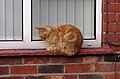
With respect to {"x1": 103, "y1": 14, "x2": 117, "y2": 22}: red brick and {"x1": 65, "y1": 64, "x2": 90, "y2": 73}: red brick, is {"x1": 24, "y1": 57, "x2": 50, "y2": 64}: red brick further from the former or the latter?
{"x1": 103, "y1": 14, "x2": 117, "y2": 22}: red brick

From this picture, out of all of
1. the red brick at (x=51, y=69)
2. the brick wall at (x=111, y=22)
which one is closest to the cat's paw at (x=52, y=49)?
the red brick at (x=51, y=69)

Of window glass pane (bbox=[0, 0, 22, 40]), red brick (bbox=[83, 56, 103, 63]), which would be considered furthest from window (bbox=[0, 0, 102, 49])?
red brick (bbox=[83, 56, 103, 63])

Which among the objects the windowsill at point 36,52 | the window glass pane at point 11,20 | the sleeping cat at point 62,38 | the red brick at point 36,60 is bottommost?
the red brick at point 36,60

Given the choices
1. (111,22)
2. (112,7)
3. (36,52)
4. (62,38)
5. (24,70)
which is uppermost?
(112,7)

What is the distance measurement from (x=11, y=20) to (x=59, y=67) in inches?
20.9

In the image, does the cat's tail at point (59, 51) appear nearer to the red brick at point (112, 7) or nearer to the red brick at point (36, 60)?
the red brick at point (36, 60)

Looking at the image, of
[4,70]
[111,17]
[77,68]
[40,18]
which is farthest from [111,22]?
[4,70]

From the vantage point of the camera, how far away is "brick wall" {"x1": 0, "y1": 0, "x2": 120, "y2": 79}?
2.62 meters

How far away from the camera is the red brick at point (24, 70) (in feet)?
8.61

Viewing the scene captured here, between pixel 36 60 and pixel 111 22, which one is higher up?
pixel 111 22

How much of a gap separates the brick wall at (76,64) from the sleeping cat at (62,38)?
83 millimetres

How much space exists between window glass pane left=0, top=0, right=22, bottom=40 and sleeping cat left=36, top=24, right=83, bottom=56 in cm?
18

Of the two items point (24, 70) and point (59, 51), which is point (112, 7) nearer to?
point (59, 51)

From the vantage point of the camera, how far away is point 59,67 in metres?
2.66
